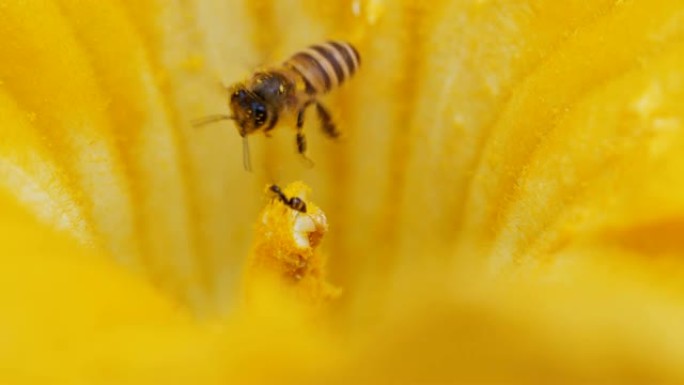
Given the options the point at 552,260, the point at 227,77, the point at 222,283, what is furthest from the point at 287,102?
the point at 552,260

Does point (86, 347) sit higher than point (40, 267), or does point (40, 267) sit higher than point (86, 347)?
point (40, 267)

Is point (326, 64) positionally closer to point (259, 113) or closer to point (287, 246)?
point (259, 113)

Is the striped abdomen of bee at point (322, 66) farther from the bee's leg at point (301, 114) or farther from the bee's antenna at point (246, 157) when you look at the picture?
the bee's antenna at point (246, 157)

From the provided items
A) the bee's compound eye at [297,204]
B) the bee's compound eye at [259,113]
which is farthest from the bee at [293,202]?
the bee's compound eye at [259,113]

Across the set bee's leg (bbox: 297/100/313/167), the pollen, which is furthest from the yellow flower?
bee's leg (bbox: 297/100/313/167)

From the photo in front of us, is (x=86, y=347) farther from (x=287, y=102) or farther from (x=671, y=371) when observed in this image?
(x=287, y=102)
